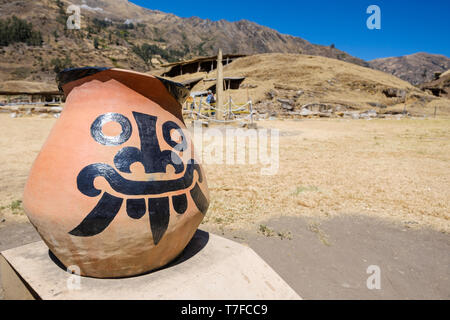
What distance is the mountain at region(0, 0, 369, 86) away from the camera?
53344 mm

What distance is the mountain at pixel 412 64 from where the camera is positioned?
130163mm

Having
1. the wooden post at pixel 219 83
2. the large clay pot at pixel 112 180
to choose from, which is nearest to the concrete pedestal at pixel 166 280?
the large clay pot at pixel 112 180

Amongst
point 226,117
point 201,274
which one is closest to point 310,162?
point 201,274

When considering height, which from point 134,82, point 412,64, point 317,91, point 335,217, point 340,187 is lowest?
point 335,217

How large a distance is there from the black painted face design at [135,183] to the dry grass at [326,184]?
2003 millimetres

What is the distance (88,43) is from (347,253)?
79.5 m

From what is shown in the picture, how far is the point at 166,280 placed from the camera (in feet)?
5.82

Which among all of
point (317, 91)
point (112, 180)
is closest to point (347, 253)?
point (112, 180)

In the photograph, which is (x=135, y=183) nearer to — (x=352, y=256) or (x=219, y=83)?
(x=352, y=256)

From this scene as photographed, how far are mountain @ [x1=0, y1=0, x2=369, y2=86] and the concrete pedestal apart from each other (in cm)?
399

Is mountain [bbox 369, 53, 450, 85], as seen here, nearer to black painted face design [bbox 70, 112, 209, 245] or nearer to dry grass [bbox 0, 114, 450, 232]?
dry grass [bbox 0, 114, 450, 232]

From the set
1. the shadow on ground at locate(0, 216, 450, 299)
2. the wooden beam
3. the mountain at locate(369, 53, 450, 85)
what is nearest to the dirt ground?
the shadow on ground at locate(0, 216, 450, 299)

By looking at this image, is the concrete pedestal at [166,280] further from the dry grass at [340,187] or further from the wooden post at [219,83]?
the wooden post at [219,83]

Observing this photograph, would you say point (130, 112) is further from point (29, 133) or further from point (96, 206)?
point (29, 133)
